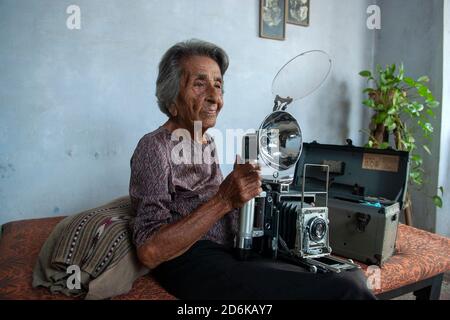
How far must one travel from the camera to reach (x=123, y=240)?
3.59ft

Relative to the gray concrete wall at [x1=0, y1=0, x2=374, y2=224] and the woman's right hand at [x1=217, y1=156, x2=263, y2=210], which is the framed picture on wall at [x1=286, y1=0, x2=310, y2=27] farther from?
the woman's right hand at [x1=217, y1=156, x2=263, y2=210]

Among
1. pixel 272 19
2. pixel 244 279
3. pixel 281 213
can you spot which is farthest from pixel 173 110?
pixel 272 19

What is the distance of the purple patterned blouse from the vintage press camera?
0.14 metres

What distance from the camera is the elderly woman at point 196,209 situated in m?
0.90

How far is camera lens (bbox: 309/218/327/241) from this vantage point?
106cm

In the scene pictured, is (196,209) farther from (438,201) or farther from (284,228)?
(438,201)

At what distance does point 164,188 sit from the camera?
40.1 inches

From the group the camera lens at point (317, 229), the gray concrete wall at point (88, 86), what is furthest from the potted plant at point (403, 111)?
the camera lens at point (317, 229)

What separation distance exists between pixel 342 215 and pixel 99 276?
0.97 meters

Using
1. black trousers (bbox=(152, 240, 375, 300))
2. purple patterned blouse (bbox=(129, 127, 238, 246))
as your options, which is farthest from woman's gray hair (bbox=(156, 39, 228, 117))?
black trousers (bbox=(152, 240, 375, 300))

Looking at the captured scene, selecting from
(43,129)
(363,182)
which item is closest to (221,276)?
(363,182)

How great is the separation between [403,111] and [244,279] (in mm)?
2215

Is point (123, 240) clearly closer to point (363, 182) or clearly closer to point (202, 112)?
point (202, 112)

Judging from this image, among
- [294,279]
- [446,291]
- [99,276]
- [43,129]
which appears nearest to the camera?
[294,279]
